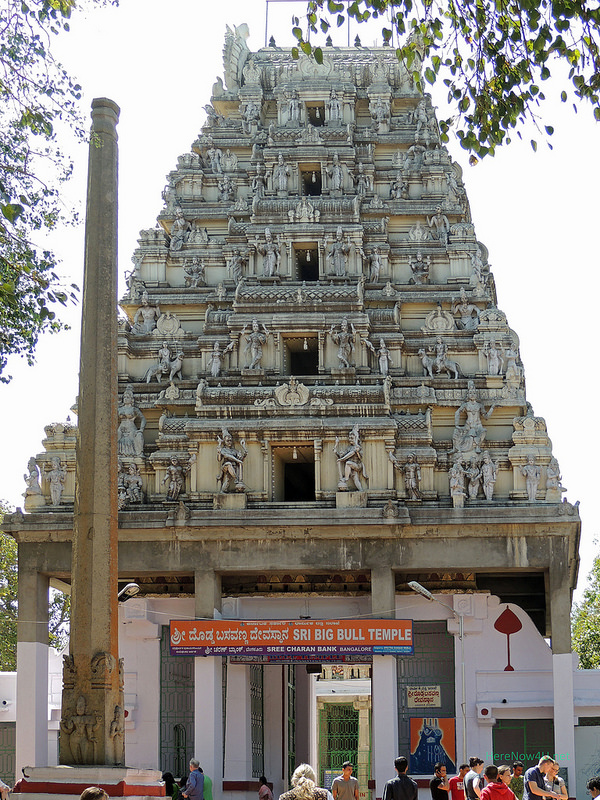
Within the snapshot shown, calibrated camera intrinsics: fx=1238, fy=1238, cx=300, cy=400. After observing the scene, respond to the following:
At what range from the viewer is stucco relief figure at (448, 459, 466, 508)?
32.8m

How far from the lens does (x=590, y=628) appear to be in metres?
56.1

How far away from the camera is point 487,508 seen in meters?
32.2

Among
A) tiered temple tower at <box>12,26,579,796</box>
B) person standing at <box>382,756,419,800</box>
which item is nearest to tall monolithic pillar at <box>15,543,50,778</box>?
tiered temple tower at <box>12,26,579,796</box>

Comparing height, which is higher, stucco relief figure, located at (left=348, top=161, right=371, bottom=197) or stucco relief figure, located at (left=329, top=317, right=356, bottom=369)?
stucco relief figure, located at (left=348, top=161, right=371, bottom=197)

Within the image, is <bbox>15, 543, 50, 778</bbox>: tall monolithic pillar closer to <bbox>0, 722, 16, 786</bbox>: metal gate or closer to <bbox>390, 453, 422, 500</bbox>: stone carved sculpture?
<bbox>0, 722, 16, 786</bbox>: metal gate

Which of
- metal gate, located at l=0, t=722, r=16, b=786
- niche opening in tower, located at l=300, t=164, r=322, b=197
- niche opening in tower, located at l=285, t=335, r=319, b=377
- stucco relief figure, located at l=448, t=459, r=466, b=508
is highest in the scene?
niche opening in tower, located at l=300, t=164, r=322, b=197

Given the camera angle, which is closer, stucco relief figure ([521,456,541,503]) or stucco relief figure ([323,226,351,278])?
stucco relief figure ([521,456,541,503])

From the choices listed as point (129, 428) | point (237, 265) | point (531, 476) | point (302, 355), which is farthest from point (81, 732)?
point (302, 355)

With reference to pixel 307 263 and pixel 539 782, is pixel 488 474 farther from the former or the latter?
pixel 539 782

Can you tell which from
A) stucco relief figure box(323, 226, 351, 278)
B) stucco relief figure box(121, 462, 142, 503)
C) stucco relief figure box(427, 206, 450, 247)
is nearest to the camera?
stucco relief figure box(121, 462, 142, 503)

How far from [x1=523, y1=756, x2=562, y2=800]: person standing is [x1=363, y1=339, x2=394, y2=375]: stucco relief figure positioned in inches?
801

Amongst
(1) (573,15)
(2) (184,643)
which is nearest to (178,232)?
(2) (184,643)

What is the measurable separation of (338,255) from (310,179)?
4.86 meters

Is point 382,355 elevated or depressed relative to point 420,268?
depressed
